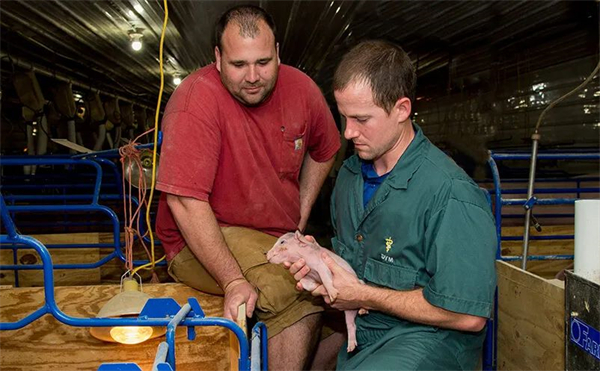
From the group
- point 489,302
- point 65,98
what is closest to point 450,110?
point 65,98

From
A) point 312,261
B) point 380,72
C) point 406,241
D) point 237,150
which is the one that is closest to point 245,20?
point 237,150

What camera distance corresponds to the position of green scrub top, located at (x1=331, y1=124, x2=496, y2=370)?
1692 mm

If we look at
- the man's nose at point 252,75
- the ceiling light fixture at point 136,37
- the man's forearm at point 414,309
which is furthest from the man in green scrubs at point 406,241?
the ceiling light fixture at point 136,37

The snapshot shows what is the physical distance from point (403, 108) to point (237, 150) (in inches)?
34.8

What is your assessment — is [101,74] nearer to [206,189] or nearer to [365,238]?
[206,189]

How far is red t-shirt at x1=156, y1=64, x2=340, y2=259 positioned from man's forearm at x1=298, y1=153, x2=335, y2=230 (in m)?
0.15

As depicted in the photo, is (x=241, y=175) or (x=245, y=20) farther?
(x=241, y=175)

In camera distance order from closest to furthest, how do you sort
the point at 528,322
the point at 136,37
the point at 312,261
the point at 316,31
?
1. the point at 312,261
2. the point at 528,322
3. the point at 316,31
4. the point at 136,37

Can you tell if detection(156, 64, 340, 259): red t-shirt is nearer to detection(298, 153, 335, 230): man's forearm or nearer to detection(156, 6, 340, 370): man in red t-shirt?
detection(156, 6, 340, 370): man in red t-shirt

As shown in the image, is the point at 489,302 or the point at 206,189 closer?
the point at 489,302

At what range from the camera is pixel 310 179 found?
300cm

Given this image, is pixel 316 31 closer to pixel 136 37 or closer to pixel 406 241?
pixel 136 37

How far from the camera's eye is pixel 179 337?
2.30m

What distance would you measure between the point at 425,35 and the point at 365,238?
4982 millimetres
